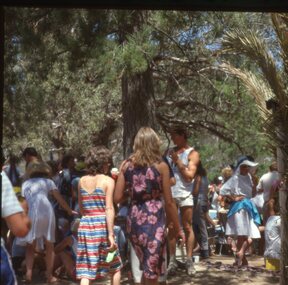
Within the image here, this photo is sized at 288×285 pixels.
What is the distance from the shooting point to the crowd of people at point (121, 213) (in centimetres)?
647

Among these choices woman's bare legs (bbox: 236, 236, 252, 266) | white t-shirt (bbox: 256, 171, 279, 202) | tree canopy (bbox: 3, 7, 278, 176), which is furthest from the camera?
white t-shirt (bbox: 256, 171, 279, 202)

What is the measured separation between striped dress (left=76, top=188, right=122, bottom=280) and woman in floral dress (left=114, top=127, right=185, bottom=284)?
1.36 feet

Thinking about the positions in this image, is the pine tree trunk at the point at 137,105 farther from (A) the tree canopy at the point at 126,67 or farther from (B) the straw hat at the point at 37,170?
(B) the straw hat at the point at 37,170

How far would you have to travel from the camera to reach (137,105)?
9883 millimetres

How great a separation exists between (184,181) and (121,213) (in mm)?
1323

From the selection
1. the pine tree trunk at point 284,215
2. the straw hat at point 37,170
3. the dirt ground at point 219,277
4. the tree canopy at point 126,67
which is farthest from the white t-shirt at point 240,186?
the straw hat at point 37,170

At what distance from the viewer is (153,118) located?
9992 millimetres

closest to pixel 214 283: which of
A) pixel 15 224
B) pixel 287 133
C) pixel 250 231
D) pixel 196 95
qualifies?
pixel 250 231

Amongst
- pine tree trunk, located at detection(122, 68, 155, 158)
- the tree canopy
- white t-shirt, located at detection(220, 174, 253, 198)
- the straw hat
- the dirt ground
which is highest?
the tree canopy

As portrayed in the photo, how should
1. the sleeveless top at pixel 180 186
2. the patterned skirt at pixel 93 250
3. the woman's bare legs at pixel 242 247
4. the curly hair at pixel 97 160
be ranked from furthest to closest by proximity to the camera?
the woman's bare legs at pixel 242 247 < the sleeveless top at pixel 180 186 < the curly hair at pixel 97 160 < the patterned skirt at pixel 93 250

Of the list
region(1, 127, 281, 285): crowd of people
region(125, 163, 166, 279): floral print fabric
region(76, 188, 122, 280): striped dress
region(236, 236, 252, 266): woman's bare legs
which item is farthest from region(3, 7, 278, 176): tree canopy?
region(76, 188, 122, 280): striped dress

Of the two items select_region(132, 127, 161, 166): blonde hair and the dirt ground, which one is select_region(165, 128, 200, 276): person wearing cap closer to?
the dirt ground

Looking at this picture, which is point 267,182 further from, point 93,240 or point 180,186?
point 93,240

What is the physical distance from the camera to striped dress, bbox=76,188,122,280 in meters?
6.82
